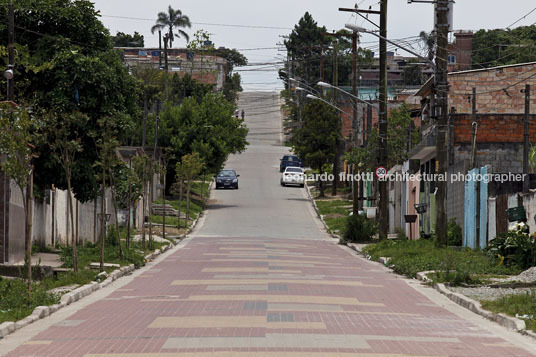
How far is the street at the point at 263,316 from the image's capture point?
38.6 ft

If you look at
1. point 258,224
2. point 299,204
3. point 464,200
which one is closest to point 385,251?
point 464,200

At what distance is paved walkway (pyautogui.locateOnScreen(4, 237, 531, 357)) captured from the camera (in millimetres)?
11672

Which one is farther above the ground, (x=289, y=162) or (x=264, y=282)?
(x=289, y=162)

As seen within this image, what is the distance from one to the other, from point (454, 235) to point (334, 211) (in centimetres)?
2571

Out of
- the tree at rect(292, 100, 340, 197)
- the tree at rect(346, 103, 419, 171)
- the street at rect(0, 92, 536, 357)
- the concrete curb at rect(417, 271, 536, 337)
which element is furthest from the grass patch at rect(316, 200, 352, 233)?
the concrete curb at rect(417, 271, 536, 337)

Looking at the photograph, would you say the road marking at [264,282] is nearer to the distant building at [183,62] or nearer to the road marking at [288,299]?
the road marking at [288,299]

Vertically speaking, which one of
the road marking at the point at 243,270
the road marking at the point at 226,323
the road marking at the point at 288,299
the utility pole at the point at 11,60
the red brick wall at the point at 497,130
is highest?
the utility pole at the point at 11,60

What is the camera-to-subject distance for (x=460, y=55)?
8131cm

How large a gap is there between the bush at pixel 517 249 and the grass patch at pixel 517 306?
6260 millimetres

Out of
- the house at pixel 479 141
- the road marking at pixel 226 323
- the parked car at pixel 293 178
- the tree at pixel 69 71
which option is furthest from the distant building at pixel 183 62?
the road marking at pixel 226 323

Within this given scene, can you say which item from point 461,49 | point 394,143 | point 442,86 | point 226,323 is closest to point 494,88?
point 394,143

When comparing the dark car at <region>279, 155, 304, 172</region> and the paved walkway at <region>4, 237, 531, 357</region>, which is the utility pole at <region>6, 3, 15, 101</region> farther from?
the dark car at <region>279, 155, 304, 172</region>

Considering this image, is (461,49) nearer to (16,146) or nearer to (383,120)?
(383,120)

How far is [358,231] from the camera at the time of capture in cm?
4194
